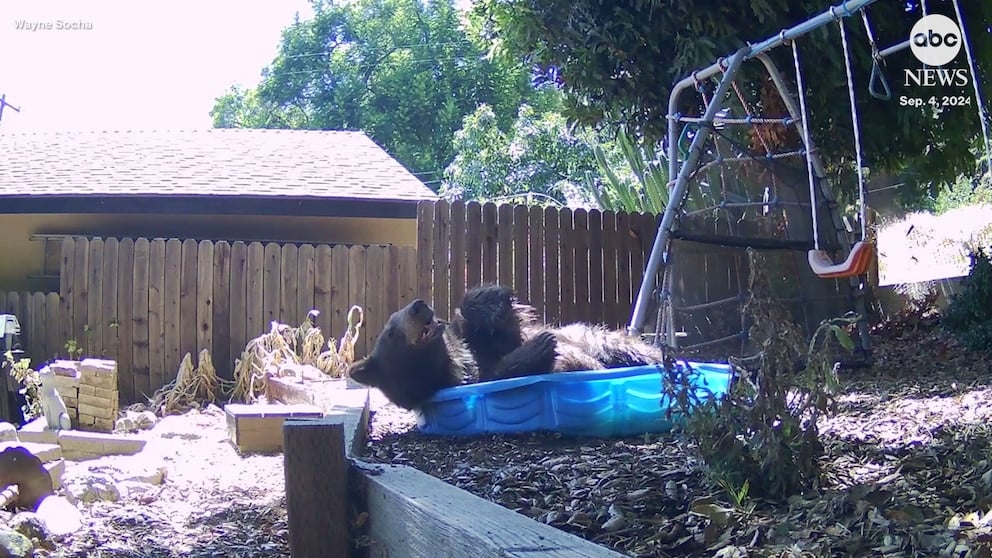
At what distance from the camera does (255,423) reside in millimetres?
5094

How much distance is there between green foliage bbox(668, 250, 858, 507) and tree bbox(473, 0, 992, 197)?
3967mm

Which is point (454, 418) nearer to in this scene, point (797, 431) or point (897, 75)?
point (797, 431)

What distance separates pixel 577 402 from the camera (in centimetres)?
362

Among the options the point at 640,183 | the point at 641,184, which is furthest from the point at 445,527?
the point at 640,183

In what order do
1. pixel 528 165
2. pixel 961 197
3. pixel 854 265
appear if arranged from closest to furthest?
pixel 854 265 → pixel 961 197 → pixel 528 165

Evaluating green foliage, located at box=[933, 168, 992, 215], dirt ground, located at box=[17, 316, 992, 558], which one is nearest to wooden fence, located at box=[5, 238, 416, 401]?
dirt ground, located at box=[17, 316, 992, 558]

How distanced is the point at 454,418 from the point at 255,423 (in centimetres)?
165

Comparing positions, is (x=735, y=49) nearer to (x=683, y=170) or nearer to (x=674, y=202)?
(x=683, y=170)

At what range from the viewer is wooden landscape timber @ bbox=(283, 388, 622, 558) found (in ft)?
6.60

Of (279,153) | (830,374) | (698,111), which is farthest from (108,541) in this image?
(279,153)

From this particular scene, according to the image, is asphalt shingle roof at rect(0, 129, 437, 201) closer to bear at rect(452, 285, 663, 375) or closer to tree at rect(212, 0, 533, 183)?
bear at rect(452, 285, 663, 375)

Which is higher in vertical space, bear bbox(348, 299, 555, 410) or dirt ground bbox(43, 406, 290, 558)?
bear bbox(348, 299, 555, 410)

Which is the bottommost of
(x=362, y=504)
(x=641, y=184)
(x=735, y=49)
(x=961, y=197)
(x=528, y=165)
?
(x=362, y=504)
